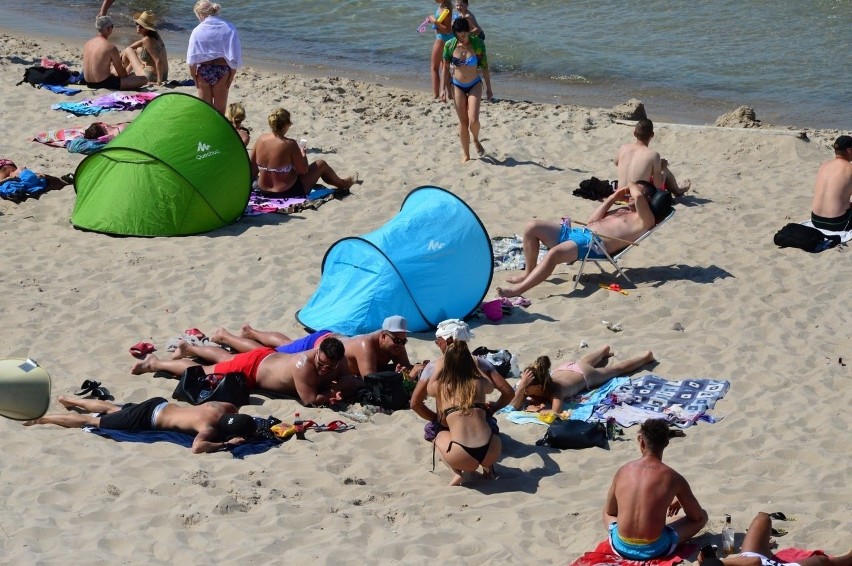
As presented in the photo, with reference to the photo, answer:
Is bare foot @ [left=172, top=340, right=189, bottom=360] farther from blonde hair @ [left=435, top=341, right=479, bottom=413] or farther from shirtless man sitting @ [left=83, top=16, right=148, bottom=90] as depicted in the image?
shirtless man sitting @ [left=83, top=16, right=148, bottom=90]

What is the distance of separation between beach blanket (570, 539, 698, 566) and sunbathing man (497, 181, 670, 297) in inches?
161

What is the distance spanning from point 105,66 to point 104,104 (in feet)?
2.91

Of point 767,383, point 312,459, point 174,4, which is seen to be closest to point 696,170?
point 767,383

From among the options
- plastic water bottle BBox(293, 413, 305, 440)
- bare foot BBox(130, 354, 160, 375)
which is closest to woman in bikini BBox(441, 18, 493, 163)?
bare foot BBox(130, 354, 160, 375)

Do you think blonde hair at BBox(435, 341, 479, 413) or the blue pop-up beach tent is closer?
blonde hair at BBox(435, 341, 479, 413)

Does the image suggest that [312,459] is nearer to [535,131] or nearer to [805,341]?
[805,341]

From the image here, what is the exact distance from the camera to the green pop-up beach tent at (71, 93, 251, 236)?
10.7 meters

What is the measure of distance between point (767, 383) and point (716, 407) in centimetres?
58

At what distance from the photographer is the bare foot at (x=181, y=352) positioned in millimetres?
8367

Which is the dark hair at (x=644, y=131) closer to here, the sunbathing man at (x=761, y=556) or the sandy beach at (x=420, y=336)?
the sandy beach at (x=420, y=336)

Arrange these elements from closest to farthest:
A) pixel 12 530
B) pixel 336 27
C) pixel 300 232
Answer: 1. pixel 12 530
2. pixel 300 232
3. pixel 336 27

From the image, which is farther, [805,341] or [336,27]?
[336,27]

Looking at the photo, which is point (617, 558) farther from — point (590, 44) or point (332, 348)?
point (590, 44)

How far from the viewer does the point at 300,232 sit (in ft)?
35.8
